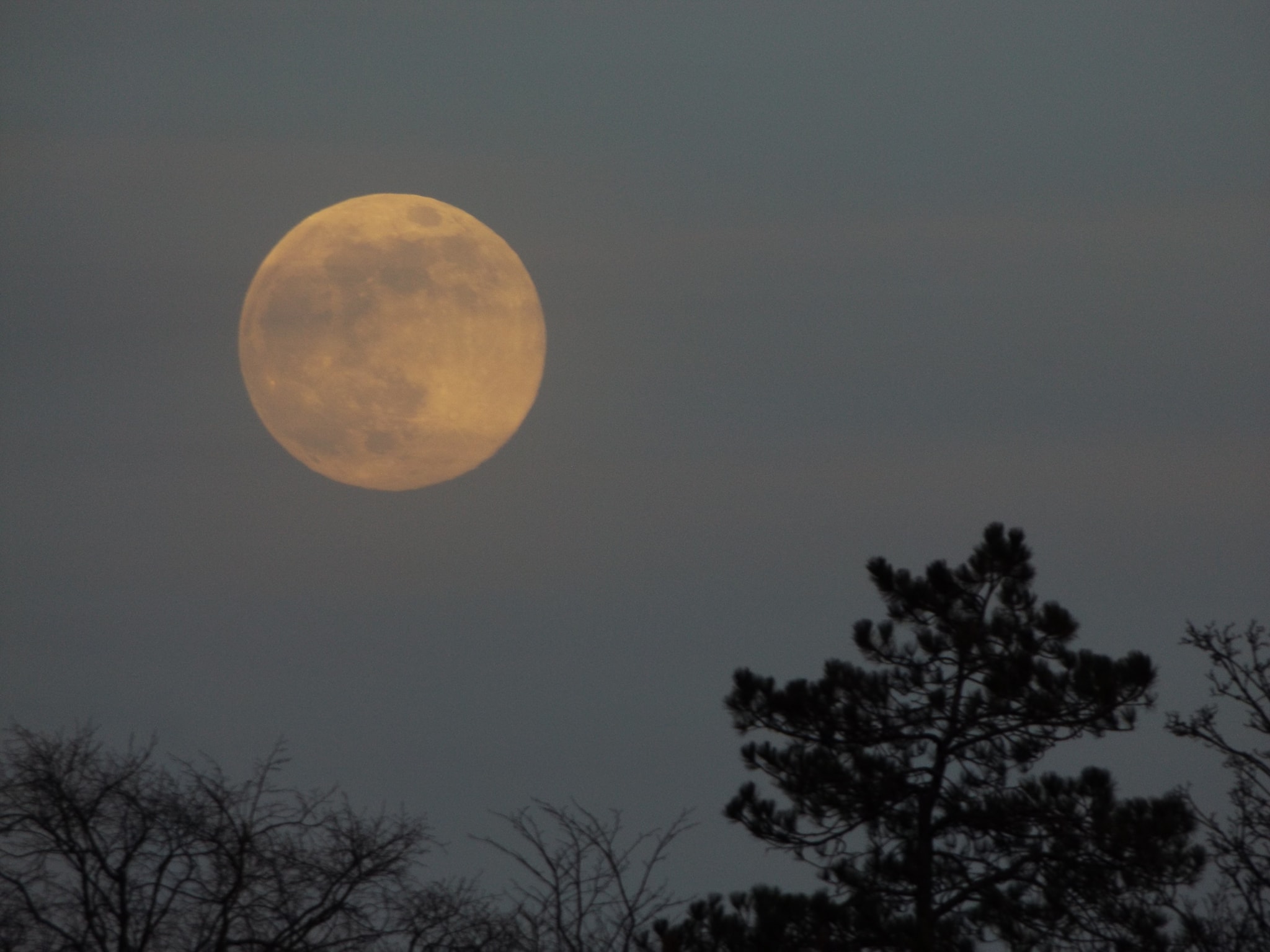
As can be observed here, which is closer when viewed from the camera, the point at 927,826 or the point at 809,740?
the point at 927,826

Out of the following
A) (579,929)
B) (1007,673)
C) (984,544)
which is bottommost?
(579,929)

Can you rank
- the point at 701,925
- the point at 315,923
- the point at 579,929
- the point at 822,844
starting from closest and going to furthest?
1. the point at 579,929
2. the point at 315,923
3. the point at 701,925
4. the point at 822,844

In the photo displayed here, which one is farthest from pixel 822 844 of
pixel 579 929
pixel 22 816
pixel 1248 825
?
pixel 22 816

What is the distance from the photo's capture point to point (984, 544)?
2167 centimetres

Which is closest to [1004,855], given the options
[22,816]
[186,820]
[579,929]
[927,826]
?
[927,826]

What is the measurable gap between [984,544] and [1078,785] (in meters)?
3.36

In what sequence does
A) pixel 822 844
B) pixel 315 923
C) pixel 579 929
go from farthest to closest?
→ pixel 822 844, pixel 315 923, pixel 579 929

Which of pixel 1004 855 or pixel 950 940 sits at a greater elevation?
pixel 1004 855

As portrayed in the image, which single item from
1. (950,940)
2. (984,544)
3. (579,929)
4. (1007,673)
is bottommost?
(579,929)

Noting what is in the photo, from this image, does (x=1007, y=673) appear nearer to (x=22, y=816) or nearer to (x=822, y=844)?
(x=822, y=844)

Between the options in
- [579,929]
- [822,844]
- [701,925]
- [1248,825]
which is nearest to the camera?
[579,929]

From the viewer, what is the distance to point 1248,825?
16.4 meters

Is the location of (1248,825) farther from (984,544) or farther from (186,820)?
(186,820)

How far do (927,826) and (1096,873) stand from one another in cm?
212
